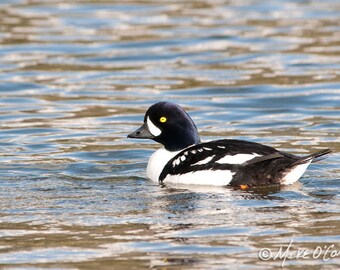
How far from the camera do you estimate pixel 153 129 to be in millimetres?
12789

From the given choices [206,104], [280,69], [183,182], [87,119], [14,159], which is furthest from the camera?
[280,69]

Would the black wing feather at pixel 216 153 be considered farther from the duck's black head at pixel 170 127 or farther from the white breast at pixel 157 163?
the duck's black head at pixel 170 127

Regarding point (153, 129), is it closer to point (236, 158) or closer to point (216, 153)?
point (216, 153)

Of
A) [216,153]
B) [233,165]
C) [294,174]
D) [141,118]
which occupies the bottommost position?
[141,118]

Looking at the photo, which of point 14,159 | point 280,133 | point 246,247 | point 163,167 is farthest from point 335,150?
point 246,247

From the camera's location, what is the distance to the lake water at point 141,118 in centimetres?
941

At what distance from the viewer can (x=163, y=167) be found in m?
12.5

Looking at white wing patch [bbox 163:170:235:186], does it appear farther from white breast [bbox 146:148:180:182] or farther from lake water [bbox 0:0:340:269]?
white breast [bbox 146:148:180:182]

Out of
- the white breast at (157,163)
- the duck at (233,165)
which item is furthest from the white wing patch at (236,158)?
the white breast at (157,163)

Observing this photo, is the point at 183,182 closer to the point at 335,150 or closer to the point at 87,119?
the point at 335,150

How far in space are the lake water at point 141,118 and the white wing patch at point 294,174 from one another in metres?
0.18

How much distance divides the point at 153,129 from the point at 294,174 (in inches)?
71.5

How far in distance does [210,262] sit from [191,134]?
4.05 meters

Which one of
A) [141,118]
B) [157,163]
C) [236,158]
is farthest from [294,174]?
[141,118]
